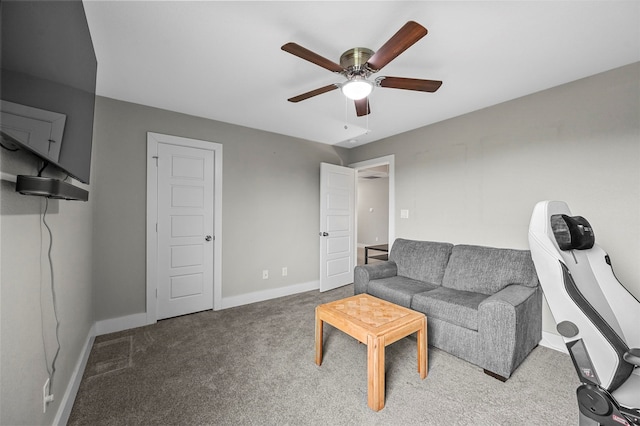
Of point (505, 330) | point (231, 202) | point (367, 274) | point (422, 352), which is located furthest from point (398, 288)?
point (231, 202)

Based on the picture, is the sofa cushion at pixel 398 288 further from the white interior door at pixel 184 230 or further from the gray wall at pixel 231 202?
the white interior door at pixel 184 230

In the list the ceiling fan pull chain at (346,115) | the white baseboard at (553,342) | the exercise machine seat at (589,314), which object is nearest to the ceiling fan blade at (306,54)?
the ceiling fan pull chain at (346,115)

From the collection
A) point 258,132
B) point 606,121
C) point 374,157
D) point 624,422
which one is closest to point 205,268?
point 258,132

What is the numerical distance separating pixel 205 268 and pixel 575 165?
4.05m

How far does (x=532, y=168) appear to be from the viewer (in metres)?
2.62

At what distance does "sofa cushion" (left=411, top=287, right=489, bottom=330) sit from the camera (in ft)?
7.04

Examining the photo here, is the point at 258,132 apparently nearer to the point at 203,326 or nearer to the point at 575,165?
the point at 203,326

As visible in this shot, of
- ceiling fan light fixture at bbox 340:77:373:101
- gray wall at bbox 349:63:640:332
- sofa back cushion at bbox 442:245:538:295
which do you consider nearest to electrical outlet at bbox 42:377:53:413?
ceiling fan light fixture at bbox 340:77:373:101

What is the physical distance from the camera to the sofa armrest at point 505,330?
75.4 inches

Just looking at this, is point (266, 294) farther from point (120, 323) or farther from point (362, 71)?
point (362, 71)

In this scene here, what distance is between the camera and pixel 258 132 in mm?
3750

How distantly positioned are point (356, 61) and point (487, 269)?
228 cm

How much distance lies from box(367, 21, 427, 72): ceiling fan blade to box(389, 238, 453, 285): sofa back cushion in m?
2.22

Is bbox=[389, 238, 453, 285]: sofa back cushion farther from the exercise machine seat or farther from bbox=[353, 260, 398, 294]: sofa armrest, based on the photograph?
the exercise machine seat
